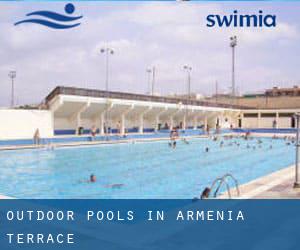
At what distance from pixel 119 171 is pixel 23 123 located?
41.0ft

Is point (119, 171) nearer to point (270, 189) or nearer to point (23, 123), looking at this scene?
point (270, 189)

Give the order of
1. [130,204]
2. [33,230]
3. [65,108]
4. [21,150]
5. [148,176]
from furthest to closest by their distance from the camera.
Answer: [65,108] < [21,150] < [148,176] < [130,204] < [33,230]

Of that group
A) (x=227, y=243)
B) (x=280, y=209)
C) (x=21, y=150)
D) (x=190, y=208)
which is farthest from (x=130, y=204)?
(x=21, y=150)

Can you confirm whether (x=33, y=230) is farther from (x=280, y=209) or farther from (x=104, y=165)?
(x=104, y=165)

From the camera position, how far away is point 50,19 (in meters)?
19.7

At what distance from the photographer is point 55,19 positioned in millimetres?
19922

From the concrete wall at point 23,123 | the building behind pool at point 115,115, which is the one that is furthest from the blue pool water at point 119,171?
the building behind pool at point 115,115

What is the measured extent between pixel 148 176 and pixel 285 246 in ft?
27.1

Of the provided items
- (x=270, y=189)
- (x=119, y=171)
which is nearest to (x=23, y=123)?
(x=119, y=171)

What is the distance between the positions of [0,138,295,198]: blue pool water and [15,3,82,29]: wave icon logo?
6816mm

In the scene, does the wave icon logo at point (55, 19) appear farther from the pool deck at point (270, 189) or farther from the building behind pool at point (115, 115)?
the pool deck at point (270, 189)

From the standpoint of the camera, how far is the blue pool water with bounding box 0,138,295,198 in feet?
33.5

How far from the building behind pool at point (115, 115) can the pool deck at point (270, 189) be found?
58.9ft

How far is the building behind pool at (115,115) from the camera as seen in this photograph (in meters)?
24.0
